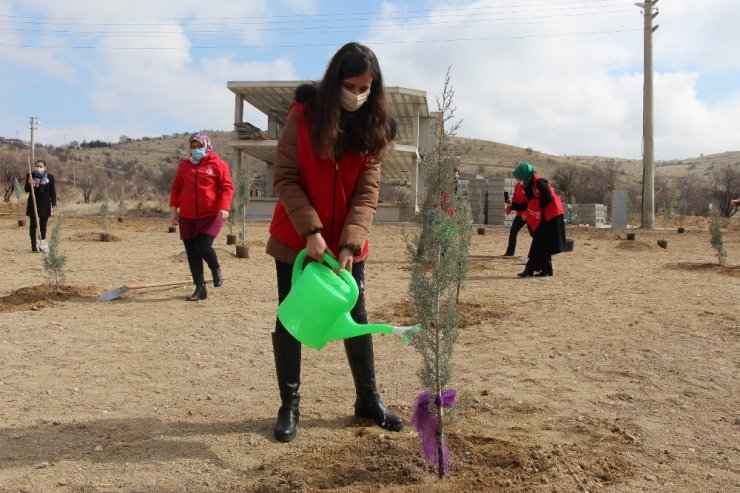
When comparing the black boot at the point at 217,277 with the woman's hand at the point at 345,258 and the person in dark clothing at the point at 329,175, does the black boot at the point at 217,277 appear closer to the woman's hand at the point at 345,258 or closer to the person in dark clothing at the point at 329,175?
the person in dark clothing at the point at 329,175

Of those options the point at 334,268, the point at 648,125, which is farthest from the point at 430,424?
the point at 648,125

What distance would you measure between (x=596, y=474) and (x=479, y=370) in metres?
1.73

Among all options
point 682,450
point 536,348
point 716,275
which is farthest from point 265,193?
point 682,450

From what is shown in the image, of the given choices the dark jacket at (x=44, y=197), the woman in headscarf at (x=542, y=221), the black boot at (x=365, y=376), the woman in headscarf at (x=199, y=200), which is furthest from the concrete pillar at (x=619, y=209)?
the black boot at (x=365, y=376)

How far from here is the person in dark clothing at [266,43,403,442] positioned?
2686 mm

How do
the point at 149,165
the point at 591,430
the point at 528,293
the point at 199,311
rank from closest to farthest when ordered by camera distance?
the point at 591,430
the point at 199,311
the point at 528,293
the point at 149,165

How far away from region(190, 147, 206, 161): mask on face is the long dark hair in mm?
3905

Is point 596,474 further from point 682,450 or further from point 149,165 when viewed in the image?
point 149,165

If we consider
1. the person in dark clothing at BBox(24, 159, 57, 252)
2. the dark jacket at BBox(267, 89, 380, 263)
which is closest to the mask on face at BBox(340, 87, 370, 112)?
the dark jacket at BBox(267, 89, 380, 263)

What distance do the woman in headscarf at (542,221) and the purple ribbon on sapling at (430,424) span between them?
646 cm

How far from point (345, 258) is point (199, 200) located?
158 inches

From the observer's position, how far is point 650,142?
2216 cm

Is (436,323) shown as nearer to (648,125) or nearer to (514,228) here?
(514,228)

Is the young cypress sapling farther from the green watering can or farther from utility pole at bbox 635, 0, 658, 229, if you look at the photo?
utility pole at bbox 635, 0, 658, 229
